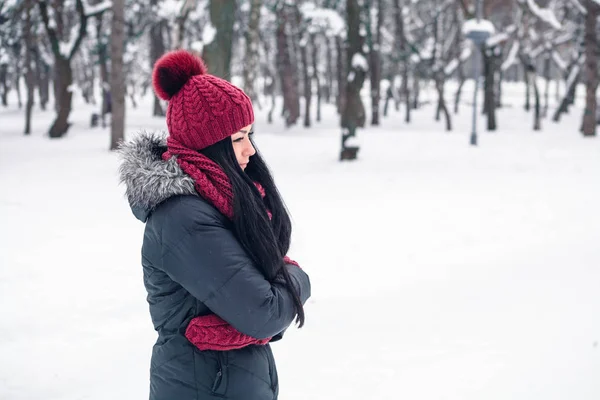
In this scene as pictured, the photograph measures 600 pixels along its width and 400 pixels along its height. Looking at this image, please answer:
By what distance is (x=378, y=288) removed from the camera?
587cm

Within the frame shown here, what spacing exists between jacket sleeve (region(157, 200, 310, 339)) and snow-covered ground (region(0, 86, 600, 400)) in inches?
94.3

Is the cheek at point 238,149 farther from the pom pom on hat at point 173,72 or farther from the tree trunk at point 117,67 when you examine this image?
the tree trunk at point 117,67

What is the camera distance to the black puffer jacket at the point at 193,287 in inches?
67.8

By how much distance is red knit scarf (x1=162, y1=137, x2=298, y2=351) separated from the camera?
70.2 inches

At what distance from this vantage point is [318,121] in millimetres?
27875

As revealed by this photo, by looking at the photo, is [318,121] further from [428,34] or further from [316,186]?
[316,186]

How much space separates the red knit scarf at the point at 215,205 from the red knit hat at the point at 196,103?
70 mm

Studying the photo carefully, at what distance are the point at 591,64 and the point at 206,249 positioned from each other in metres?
19.4

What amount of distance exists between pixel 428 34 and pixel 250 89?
72.6ft

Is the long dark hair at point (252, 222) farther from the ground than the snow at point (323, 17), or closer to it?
closer to it

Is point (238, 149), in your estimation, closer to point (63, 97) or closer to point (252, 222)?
point (252, 222)

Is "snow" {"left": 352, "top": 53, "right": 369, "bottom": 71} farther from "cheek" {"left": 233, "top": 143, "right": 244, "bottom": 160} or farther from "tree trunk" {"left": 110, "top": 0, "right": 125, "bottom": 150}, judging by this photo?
"cheek" {"left": 233, "top": 143, "right": 244, "bottom": 160}

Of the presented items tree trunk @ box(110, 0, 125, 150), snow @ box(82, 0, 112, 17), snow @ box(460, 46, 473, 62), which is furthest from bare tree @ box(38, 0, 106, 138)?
snow @ box(460, 46, 473, 62)

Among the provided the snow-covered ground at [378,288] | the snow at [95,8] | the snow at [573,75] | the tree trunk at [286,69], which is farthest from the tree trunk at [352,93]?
the snow at [573,75]
